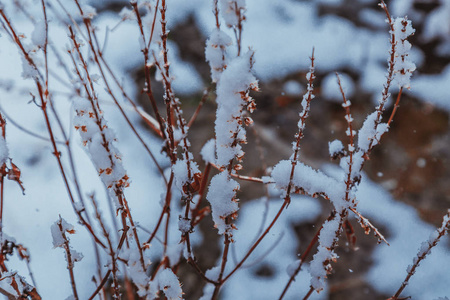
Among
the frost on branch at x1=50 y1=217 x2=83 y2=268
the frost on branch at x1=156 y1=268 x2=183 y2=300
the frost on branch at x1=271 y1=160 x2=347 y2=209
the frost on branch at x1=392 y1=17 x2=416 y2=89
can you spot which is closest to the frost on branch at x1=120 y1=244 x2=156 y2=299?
the frost on branch at x1=156 y1=268 x2=183 y2=300

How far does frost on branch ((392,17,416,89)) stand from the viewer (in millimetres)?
899

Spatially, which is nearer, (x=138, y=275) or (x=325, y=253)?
(x=138, y=275)

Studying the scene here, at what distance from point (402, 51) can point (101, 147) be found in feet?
2.56

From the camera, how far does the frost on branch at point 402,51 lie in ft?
2.95

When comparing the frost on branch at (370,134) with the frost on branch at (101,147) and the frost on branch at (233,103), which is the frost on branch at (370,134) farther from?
the frost on branch at (101,147)

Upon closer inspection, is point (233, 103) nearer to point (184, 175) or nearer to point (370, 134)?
point (184, 175)

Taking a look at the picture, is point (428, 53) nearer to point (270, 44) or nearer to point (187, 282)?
point (270, 44)

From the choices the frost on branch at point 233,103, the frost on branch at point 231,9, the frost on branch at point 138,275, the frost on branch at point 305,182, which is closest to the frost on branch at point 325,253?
the frost on branch at point 305,182

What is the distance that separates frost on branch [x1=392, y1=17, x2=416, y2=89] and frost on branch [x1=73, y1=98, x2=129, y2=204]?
0.72m

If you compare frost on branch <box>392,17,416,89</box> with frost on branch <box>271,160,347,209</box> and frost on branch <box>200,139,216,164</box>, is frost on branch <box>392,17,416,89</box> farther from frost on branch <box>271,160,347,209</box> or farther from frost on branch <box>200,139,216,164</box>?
frost on branch <box>200,139,216,164</box>

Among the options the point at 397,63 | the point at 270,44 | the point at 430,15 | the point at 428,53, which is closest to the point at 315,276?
the point at 397,63

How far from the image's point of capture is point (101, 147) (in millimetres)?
835

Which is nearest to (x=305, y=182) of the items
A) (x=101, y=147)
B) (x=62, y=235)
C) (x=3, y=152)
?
(x=101, y=147)

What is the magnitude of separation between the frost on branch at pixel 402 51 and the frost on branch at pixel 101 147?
2.35ft
